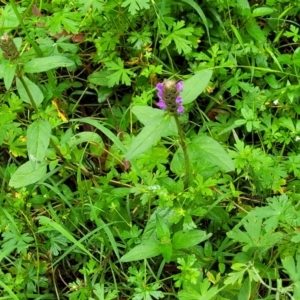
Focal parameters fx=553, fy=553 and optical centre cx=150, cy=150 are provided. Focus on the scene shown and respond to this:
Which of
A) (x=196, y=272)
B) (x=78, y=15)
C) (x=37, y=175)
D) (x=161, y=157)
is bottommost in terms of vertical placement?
(x=196, y=272)

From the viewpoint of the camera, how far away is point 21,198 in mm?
2250

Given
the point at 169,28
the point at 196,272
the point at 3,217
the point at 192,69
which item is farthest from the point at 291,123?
the point at 3,217

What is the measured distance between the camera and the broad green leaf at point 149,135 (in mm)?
1640

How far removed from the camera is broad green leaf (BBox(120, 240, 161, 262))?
1859 millimetres

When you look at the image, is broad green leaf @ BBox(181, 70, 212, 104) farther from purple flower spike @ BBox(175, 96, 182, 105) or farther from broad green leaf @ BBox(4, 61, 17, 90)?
broad green leaf @ BBox(4, 61, 17, 90)

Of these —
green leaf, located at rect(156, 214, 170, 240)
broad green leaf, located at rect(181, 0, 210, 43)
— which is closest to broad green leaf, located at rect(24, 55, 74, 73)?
green leaf, located at rect(156, 214, 170, 240)

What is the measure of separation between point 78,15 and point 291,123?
1.06m

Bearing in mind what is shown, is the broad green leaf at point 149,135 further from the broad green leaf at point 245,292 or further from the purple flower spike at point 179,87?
the broad green leaf at point 245,292

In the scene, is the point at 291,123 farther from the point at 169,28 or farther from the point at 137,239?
the point at 137,239

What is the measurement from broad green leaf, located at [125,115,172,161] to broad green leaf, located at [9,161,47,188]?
20.3 inches

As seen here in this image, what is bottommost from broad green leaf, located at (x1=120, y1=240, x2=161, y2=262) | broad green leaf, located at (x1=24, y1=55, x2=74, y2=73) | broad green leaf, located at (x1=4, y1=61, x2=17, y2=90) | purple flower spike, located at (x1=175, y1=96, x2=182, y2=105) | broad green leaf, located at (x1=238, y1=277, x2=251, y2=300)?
broad green leaf, located at (x1=238, y1=277, x2=251, y2=300)

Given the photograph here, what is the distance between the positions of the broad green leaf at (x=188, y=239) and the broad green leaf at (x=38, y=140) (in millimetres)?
539

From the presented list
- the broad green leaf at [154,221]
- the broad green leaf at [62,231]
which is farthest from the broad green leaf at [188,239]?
the broad green leaf at [62,231]

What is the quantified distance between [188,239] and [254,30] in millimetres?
1184
